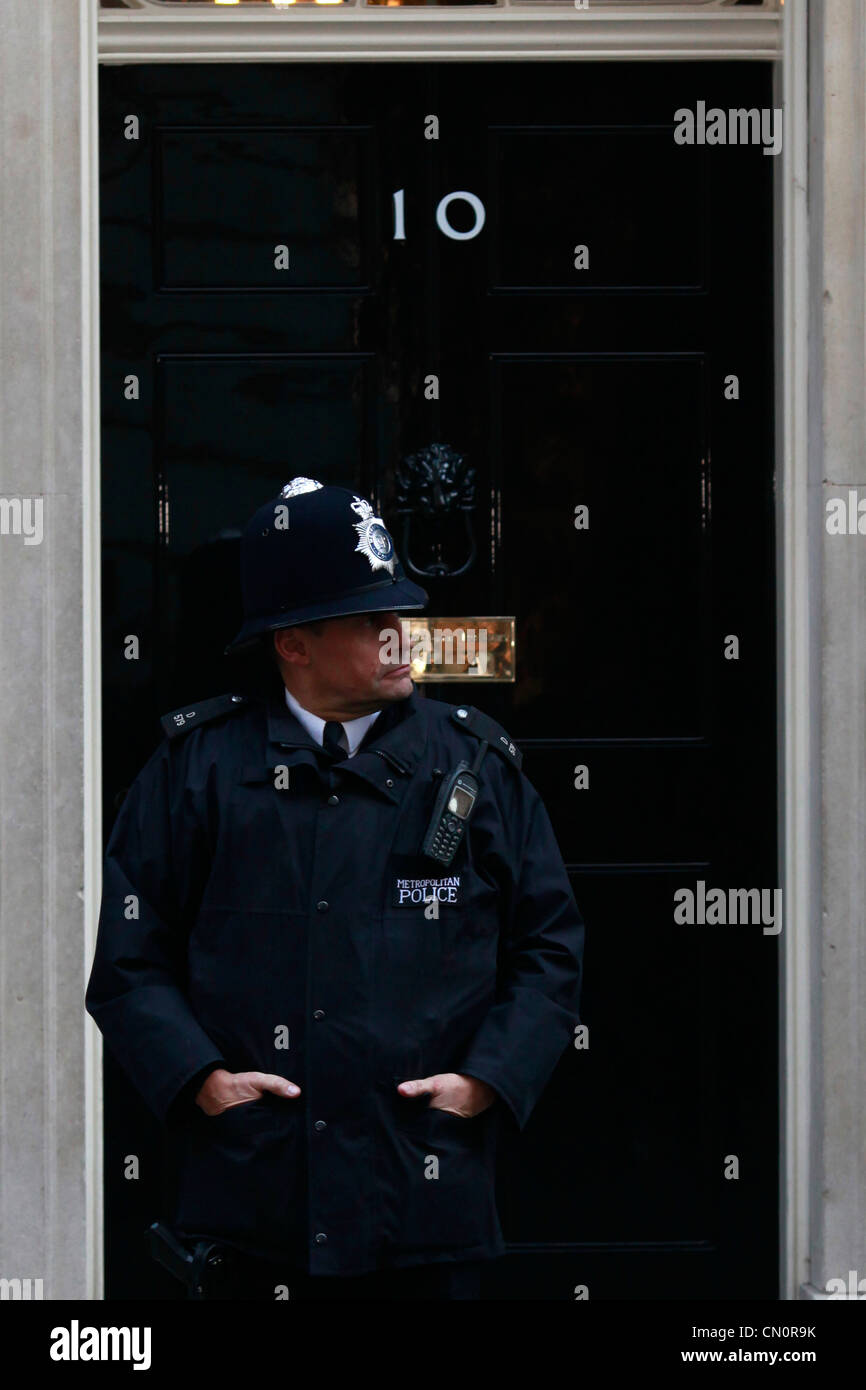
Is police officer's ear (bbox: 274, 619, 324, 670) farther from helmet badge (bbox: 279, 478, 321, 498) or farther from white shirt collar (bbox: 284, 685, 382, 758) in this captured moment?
helmet badge (bbox: 279, 478, 321, 498)

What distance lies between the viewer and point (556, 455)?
464cm

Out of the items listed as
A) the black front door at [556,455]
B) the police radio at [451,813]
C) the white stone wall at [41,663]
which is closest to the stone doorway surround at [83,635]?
the white stone wall at [41,663]

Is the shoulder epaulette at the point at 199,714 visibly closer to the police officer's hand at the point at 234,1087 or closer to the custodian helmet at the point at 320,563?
the custodian helmet at the point at 320,563

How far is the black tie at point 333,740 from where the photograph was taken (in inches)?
123

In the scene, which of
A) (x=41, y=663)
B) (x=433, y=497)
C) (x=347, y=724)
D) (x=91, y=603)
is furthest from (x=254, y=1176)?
(x=433, y=497)

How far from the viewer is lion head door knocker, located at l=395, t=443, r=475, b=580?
4609 mm

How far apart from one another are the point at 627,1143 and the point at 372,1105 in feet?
5.96

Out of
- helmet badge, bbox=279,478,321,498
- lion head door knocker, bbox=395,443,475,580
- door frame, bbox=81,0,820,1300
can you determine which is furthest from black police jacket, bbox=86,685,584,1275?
lion head door knocker, bbox=395,443,475,580

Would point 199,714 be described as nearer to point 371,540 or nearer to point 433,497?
point 371,540

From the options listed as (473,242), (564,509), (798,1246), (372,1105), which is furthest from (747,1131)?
(473,242)

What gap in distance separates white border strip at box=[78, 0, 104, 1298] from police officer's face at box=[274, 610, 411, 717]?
1.38 m
